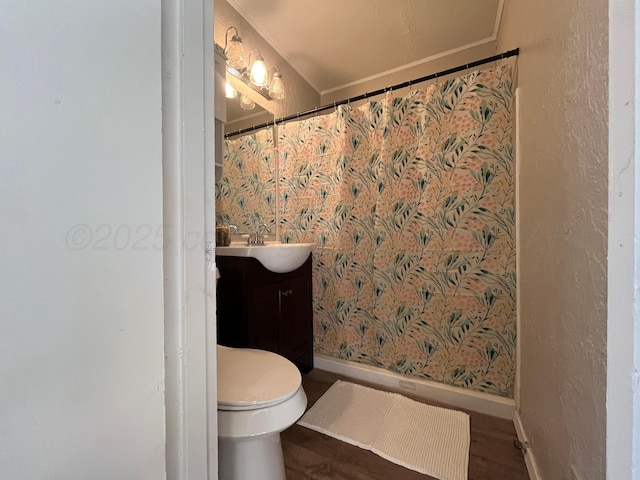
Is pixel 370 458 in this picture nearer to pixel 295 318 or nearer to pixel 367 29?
pixel 295 318

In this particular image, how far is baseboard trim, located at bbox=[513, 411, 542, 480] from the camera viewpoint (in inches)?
36.3

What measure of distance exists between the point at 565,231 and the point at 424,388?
121 cm

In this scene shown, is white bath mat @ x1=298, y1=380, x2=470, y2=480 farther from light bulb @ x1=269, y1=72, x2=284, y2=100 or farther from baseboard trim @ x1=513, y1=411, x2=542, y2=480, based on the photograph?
light bulb @ x1=269, y1=72, x2=284, y2=100

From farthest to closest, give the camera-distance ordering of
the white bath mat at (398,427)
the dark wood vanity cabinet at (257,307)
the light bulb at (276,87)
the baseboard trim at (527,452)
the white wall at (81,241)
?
1. the light bulb at (276,87)
2. the dark wood vanity cabinet at (257,307)
3. the white bath mat at (398,427)
4. the baseboard trim at (527,452)
5. the white wall at (81,241)

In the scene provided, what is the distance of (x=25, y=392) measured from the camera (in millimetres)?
297

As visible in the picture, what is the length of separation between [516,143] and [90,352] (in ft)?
5.27

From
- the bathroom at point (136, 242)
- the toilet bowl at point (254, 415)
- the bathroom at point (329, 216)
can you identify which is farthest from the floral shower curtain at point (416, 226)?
the toilet bowl at point (254, 415)

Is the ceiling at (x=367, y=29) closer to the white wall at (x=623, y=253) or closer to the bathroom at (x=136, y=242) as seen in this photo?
the bathroom at (x=136, y=242)

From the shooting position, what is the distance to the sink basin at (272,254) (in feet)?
4.25

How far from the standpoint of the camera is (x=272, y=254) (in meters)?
1.34

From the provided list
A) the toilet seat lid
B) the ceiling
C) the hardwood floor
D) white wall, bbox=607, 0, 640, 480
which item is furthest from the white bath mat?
the ceiling

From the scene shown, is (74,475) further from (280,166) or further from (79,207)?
(280,166)

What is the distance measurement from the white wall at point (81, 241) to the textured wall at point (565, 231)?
0.80 meters

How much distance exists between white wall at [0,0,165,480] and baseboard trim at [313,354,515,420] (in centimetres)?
143
